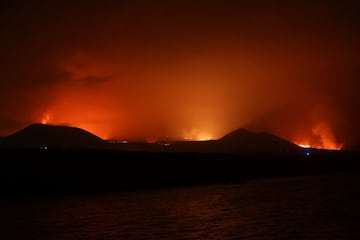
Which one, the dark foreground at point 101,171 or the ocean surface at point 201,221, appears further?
the dark foreground at point 101,171

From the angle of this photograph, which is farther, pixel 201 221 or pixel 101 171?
pixel 101 171

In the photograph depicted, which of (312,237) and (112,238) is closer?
(312,237)

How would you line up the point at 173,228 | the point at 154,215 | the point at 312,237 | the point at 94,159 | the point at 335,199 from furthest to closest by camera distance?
the point at 94,159
the point at 335,199
the point at 154,215
the point at 173,228
the point at 312,237

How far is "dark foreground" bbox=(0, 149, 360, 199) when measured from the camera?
320ft

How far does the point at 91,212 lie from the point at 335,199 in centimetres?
2368

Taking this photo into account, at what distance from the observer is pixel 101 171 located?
113m

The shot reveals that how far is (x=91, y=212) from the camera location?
52.7m

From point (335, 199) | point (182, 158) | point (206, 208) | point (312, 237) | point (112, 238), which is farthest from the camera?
point (182, 158)

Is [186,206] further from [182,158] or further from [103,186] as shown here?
[182,158]

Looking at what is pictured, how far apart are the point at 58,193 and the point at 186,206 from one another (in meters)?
44.2

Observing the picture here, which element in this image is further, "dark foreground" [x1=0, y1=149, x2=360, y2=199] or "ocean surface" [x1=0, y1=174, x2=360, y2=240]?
"dark foreground" [x1=0, y1=149, x2=360, y2=199]

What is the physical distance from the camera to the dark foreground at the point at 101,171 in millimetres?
97438

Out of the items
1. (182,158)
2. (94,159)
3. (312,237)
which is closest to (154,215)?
(312,237)

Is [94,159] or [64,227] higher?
[94,159]
